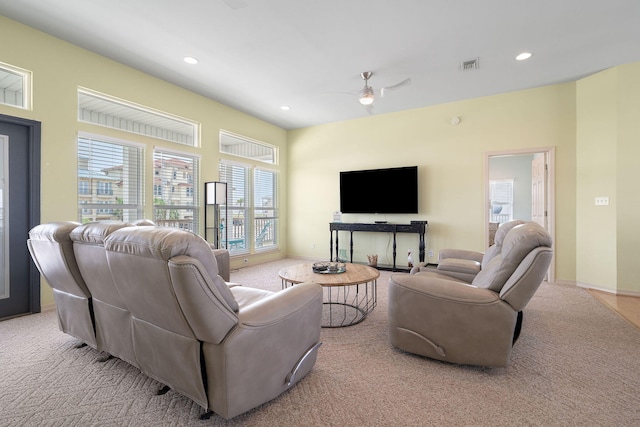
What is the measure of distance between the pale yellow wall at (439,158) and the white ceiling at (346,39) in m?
0.49

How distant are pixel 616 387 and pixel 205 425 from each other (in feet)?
7.85

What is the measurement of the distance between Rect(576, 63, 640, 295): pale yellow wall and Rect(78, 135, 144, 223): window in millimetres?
6109

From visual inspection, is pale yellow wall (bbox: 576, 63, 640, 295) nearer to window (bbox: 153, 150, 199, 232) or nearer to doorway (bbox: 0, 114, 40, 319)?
window (bbox: 153, 150, 199, 232)

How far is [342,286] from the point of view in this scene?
3184mm

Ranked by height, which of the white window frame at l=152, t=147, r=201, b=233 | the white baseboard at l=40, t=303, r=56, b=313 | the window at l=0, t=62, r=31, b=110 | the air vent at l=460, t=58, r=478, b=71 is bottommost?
the white baseboard at l=40, t=303, r=56, b=313

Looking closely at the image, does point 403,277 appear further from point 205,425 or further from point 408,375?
point 205,425

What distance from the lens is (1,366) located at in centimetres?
201

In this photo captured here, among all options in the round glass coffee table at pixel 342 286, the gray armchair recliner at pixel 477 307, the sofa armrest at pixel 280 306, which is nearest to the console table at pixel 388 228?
the round glass coffee table at pixel 342 286

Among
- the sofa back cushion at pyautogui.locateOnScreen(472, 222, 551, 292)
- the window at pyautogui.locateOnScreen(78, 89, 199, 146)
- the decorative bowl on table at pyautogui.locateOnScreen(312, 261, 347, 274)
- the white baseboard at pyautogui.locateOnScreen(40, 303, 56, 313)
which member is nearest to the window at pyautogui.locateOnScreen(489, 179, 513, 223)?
the decorative bowl on table at pyautogui.locateOnScreen(312, 261, 347, 274)

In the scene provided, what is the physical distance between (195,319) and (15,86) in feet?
11.5

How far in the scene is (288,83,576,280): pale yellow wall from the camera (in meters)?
4.25

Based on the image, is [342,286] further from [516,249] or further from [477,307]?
[516,249]

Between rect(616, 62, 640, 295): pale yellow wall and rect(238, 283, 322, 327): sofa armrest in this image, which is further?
rect(616, 62, 640, 295): pale yellow wall

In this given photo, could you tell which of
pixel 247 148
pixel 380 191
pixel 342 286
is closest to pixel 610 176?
pixel 380 191
